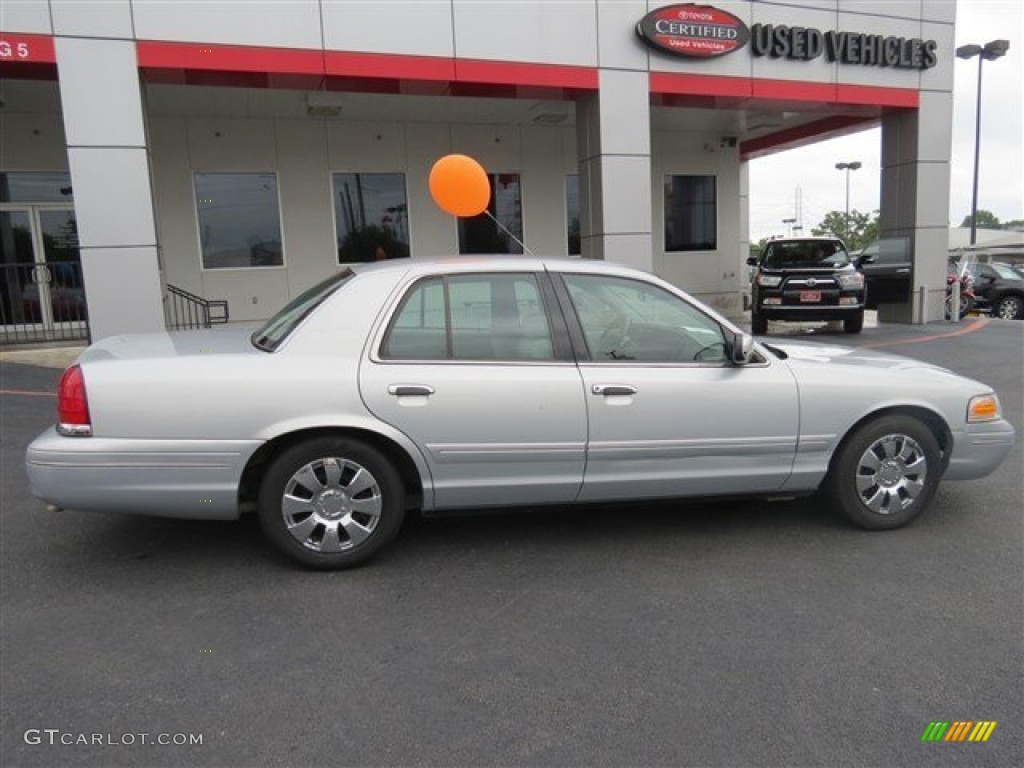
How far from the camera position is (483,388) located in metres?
3.82

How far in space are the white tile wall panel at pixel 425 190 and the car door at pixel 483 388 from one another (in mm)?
11239

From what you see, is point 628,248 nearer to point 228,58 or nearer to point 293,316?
point 228,58

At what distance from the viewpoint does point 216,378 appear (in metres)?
3.65

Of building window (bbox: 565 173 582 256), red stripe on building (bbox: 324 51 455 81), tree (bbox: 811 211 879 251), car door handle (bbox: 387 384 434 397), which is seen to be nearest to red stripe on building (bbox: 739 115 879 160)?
building window (bbox: 565 173 582 256)

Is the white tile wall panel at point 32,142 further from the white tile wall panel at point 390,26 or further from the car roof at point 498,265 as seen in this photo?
the car roof at point 498,265

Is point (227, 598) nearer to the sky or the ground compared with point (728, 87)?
nearer to the ground

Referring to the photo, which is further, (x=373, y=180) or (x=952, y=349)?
(x=373, y=180)

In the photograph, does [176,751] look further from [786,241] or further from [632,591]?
[786,241]

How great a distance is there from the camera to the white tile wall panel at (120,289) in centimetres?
913

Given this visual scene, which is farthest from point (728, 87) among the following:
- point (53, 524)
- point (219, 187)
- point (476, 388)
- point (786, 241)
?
point (53, 524)

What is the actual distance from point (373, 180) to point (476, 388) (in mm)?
12157

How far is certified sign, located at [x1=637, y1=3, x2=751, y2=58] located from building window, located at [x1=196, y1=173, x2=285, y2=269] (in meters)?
7.36

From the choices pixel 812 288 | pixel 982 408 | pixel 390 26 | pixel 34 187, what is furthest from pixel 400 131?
pixel 982 408

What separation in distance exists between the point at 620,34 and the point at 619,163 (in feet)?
6.07
